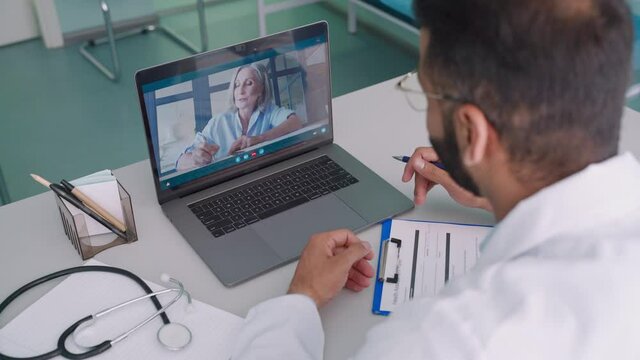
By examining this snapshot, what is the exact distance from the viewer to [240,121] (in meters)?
1.22

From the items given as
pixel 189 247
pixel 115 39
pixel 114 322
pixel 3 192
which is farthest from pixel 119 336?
pixel 115 39

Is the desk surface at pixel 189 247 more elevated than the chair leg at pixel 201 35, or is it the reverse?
the desk surface at pixel 189 247

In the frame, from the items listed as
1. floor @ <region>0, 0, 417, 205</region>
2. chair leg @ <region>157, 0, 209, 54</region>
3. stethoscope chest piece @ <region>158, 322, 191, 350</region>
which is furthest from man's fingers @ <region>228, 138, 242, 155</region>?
chair leg @ <region>157, 0, 209, 54</region>

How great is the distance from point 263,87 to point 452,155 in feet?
1.59

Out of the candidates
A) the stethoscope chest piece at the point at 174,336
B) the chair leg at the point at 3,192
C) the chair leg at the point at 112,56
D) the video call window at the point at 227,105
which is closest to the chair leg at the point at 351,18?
the chair leg at the point at 112,56

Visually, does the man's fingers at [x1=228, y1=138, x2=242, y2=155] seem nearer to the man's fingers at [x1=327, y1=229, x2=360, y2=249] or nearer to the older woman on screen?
the older woman on screen

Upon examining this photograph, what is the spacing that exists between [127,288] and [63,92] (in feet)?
7.90

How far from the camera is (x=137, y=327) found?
98cm

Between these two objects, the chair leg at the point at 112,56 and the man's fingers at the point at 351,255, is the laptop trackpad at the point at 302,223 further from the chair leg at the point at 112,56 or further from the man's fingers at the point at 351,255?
the chair leg at the point at 112,56

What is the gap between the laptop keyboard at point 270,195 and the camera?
1181 mm

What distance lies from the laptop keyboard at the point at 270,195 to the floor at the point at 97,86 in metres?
1.55

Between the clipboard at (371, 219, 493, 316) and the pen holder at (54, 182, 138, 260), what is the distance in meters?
0.44

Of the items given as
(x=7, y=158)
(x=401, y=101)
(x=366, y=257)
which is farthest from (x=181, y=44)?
(x=366, y=257)

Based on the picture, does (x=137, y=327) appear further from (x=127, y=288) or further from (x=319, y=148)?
(x=319, y=148)
